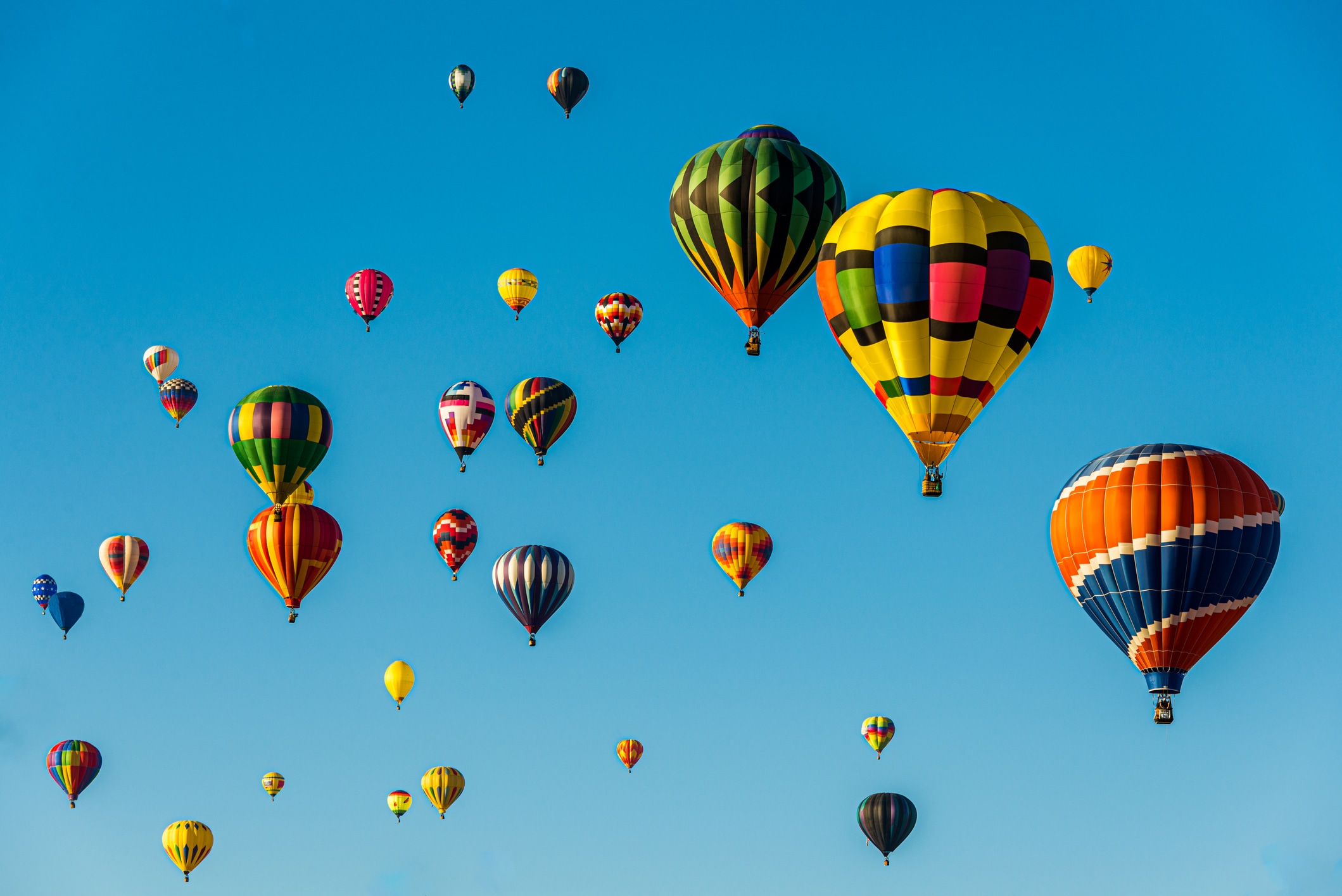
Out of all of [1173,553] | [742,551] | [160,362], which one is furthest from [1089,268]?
[160,362]

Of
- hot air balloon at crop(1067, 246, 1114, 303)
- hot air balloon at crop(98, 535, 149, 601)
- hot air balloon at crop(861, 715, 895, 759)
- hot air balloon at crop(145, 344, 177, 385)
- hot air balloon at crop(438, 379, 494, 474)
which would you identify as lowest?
hot air balloon at crop(861, 715, 895, 759)

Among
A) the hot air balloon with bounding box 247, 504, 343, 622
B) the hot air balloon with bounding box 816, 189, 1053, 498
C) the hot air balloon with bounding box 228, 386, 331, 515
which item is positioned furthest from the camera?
the hot air balloon with bounding box 247, 504, 343, 622

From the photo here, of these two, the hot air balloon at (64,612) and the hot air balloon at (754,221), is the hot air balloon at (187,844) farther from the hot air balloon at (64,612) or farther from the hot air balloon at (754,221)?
the hot air balloon at (754,221)

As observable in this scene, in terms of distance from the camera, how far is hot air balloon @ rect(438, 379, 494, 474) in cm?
4850

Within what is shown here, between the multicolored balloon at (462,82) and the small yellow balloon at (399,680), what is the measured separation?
14.6 meters

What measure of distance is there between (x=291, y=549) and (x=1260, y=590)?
19.3 meters

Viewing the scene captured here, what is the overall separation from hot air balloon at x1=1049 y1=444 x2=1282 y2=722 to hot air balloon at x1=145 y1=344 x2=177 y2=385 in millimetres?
27726

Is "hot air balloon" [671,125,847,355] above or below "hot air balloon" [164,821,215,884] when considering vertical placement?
above

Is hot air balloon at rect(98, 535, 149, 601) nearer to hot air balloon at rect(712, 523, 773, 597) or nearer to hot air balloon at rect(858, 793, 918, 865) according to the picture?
hot air balloon at rect(712, 523, 773, 597)

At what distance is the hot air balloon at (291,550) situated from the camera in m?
43.6

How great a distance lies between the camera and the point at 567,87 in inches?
1858

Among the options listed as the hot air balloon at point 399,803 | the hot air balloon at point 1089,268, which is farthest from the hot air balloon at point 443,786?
the hot air balloon at point 1089,268

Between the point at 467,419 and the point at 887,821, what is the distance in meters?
14.0

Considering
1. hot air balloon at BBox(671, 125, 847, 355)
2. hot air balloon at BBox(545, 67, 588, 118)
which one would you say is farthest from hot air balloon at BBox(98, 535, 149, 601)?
hot air balloon at BBox(671, 125, 847, 355)
